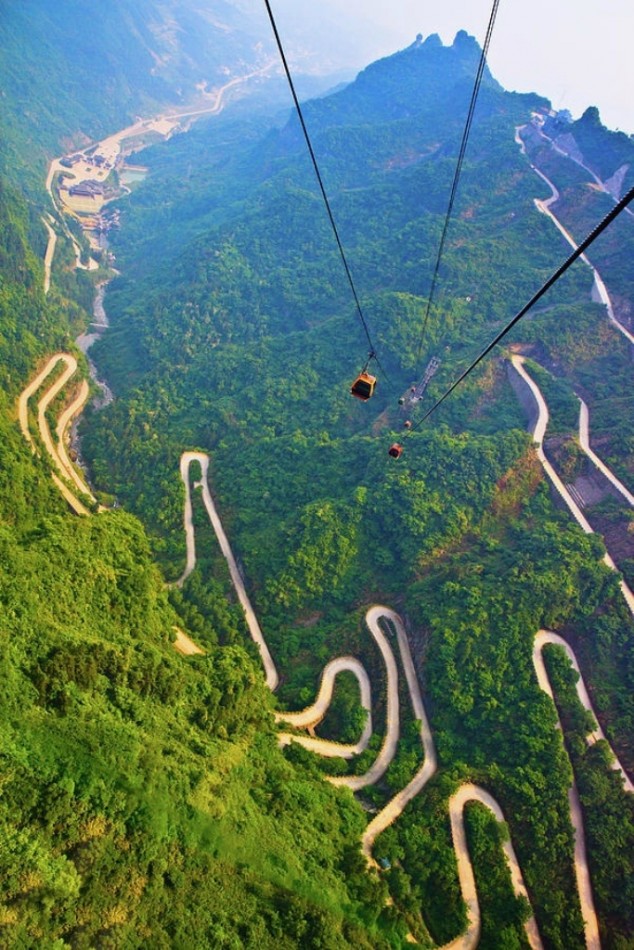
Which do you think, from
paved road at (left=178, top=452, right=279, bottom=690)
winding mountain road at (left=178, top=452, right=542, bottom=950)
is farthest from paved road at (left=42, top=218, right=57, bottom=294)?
winding mountain road at (left=178, top=452, right=542, bottom=950)

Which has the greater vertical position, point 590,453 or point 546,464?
point 590,453

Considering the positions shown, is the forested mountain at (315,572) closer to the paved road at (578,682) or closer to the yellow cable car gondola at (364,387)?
the paved road at (578,682)

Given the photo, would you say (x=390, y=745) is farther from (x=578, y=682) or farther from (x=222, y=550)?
(x=222, y=550)

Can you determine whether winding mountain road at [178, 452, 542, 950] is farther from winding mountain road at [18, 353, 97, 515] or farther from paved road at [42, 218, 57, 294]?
paved road at [42, 218, 57, 294]

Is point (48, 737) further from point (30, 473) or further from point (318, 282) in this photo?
point (318, 282)

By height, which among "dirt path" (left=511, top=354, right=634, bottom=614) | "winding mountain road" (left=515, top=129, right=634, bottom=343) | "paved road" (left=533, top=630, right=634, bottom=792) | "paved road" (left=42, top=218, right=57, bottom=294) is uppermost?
"winding mountain road" (left=515, top=129, right=634, bottom=343)

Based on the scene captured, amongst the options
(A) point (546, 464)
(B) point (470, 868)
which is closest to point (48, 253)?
(A) point (546, 464)

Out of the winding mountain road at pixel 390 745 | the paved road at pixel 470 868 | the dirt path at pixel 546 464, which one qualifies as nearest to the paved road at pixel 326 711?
the winding mountain road at pixel 390 745
